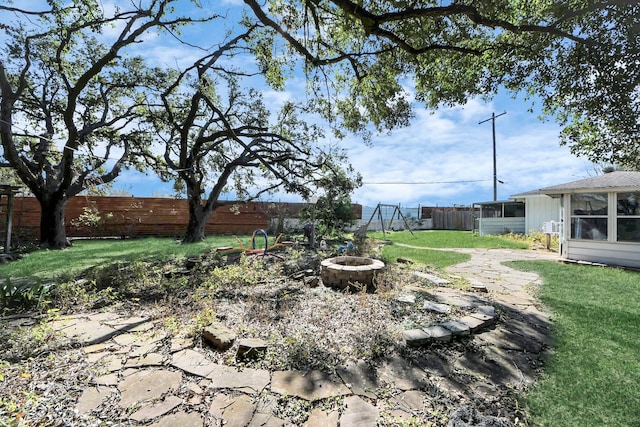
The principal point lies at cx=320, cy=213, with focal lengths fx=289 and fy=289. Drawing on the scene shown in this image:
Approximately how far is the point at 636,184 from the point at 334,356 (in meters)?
7.92

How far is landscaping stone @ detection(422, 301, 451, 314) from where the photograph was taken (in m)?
3.34

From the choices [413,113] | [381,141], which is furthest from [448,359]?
[381,141]

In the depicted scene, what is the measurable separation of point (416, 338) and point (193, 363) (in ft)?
6.15

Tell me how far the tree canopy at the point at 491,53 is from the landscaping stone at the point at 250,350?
12.1 ft

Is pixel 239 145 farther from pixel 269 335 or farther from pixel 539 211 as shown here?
pixel 539 211

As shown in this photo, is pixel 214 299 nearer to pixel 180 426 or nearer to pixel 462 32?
pixel 180 426

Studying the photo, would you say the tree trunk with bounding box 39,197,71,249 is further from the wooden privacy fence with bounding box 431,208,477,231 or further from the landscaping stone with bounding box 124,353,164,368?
the wooden privacy fence with bounding box 431,208,477,231

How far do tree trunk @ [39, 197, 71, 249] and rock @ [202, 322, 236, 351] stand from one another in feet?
29.5

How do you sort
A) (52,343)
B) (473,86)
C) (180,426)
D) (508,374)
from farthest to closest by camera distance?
(473,86)
(52,343)
(508,374)
(180,426)

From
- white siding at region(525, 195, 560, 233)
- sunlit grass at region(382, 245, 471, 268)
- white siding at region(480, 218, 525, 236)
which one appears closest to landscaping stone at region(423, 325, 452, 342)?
sunlit grass at region(382, 245, 471, 268)

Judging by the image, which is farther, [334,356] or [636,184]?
[636,184]

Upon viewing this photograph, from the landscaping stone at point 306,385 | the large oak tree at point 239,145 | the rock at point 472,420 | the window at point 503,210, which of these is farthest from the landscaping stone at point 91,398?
the window at point 503,210

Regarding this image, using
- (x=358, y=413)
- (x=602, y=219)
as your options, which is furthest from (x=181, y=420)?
(x=602, y=219)

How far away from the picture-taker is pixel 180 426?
1.57 m
